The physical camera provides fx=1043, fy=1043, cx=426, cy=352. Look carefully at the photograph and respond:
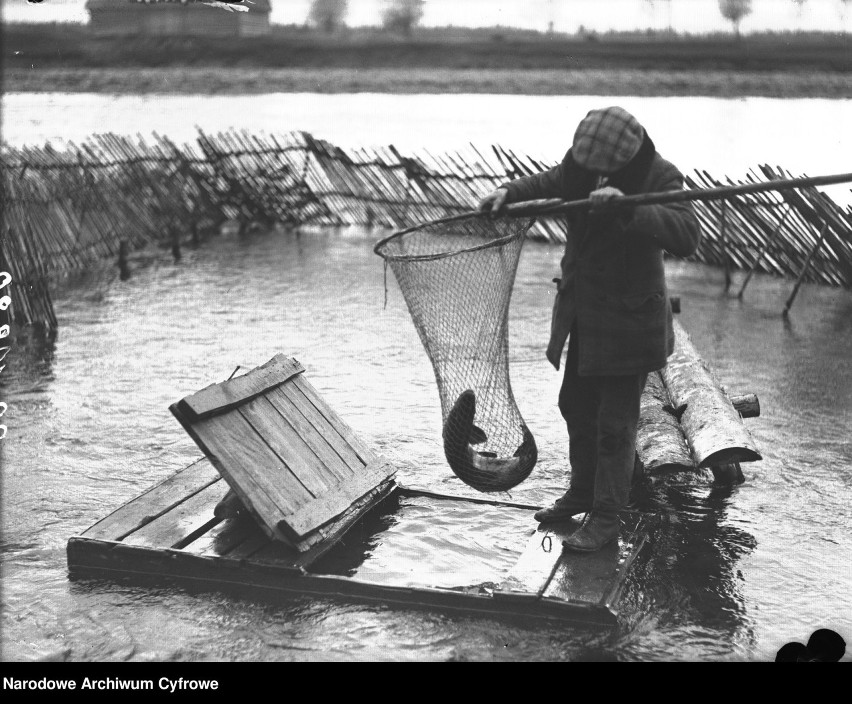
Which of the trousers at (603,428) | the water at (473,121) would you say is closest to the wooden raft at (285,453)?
the trousers at (603,428)

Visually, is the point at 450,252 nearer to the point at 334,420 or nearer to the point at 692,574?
the point at 334,420

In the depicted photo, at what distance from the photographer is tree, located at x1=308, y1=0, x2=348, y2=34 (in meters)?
25.4

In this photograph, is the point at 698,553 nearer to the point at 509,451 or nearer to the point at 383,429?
the point at 509,451

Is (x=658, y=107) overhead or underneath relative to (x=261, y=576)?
overhead

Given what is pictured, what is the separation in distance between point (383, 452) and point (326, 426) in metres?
0.94

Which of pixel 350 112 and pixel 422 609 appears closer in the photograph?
pixel 422 609

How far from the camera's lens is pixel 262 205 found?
40.4ft

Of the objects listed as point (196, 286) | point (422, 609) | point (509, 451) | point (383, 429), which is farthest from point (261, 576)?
point (196, 286)

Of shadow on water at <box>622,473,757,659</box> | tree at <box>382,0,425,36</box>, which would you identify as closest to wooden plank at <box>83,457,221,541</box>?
shadow on water at <box>622,473,757,659</box>

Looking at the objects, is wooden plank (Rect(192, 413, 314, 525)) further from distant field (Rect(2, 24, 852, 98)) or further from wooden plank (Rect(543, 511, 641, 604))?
distant field (Rect(2, 24, 852, 98))

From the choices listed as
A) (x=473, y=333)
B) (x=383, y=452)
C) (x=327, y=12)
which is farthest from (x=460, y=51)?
(x=473, y=333)

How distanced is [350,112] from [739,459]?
29.5 meters

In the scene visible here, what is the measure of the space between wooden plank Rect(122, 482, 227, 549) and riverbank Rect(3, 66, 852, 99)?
27152 millimetres
